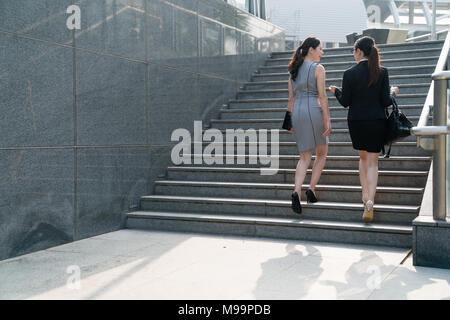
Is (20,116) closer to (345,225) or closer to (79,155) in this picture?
(79,155)

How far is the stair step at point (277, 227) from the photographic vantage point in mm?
5238

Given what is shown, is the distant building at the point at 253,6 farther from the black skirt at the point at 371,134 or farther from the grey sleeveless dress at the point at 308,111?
the black skirt at the point at 371,134

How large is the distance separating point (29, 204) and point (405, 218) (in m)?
3.80

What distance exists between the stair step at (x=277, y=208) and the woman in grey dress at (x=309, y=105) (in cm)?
40

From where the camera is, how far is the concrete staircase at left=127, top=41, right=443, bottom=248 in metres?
5.51

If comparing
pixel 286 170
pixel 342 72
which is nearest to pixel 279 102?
pixel 342 72

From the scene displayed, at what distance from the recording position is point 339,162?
6.64 meters

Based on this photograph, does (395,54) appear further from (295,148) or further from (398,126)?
(398,126)

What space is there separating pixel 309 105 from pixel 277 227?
1396mm

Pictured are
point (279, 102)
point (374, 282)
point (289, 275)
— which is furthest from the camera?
point (279, 102)

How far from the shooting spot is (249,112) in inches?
344

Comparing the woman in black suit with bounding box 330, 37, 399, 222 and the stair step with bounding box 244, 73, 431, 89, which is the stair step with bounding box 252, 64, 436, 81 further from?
the woman in black suit with bounding box 330, 37, 399, 222

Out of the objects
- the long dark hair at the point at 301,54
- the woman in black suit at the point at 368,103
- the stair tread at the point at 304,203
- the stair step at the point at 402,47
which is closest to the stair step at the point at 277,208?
the stair tread at the point at 304,203

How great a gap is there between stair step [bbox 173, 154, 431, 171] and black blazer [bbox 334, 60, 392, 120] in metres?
1.17
